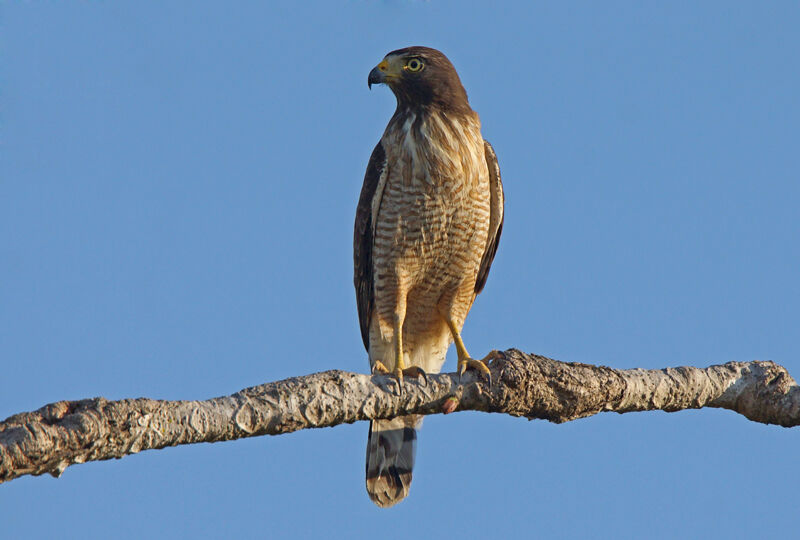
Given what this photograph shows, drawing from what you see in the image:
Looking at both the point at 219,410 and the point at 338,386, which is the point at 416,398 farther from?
the point at 219,410

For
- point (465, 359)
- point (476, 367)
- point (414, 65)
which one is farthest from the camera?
point (414, 65)

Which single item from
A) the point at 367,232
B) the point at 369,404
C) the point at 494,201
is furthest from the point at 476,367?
the point at 494,201

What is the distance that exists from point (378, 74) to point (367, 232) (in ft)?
4.53

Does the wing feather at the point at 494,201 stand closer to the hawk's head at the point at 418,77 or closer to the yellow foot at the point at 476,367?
the hawk's head at the point at 418,77

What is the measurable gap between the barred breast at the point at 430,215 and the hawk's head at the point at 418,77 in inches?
7.4

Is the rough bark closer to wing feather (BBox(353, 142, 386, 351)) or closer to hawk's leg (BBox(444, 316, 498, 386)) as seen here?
hawk's leg (BBox(444, 316, 498, 386))

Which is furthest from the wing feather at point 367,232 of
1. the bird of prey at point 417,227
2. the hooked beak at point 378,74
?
the hooked beak at point 378,74

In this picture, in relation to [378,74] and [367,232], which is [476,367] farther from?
[378,74]

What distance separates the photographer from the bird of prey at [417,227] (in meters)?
6.74

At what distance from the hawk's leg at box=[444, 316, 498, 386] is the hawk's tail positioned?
87cm

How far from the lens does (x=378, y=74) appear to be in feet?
23.5

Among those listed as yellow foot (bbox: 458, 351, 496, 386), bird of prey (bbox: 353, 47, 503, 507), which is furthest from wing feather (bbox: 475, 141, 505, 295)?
yellow foot (bbox: 458, 351, 496, 386)

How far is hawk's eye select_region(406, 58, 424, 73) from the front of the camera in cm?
718

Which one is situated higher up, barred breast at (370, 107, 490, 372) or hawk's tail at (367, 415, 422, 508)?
barred breast at (370, 107, 490, 372)
